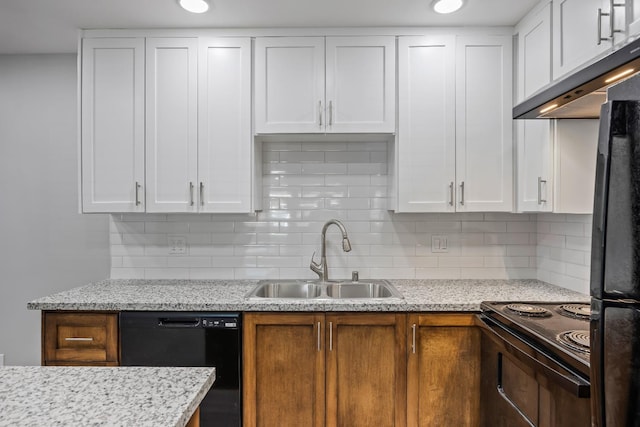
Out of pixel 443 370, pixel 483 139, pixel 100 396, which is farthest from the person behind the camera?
pixel 483 139

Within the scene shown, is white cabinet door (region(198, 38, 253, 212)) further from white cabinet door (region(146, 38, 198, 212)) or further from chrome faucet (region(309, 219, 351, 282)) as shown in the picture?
chrome faucet (region(309, 219, 351, 282))

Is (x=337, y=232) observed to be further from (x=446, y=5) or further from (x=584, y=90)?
(x=584, y=90)

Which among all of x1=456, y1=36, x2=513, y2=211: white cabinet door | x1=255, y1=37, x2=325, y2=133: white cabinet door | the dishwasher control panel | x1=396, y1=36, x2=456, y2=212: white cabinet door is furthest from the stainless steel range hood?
the dishwasher control panel

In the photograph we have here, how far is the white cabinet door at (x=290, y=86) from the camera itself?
229 cm

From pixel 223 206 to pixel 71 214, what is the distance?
1226mm

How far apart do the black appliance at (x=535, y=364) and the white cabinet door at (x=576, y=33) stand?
107cm

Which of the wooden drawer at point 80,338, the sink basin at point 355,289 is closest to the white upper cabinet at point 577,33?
the sink basin at point 355,289

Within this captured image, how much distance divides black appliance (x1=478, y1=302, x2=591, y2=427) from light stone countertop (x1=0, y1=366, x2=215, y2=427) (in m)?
1.09

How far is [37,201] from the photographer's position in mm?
2746

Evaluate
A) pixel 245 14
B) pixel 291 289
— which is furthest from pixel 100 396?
pixel 245 14

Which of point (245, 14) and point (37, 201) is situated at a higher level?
point (245, 14)

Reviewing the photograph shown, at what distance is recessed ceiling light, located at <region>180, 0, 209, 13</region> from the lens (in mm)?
2051

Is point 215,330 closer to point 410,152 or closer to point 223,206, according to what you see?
point 223,206

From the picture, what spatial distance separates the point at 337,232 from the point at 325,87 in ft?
2.97
